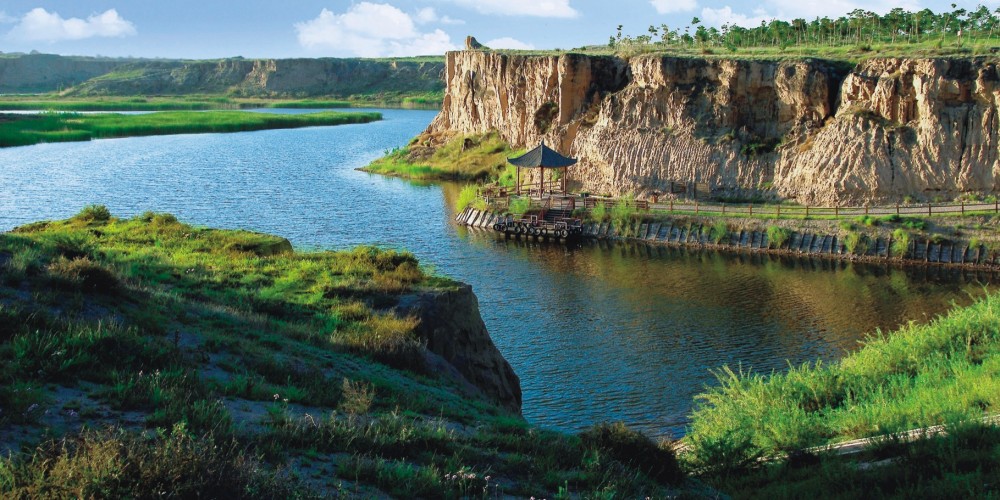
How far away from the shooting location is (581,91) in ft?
245

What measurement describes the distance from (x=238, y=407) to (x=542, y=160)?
162 feet

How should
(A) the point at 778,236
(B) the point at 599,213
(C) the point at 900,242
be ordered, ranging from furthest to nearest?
(B) the point at 599,213 → (A) the point at 778,236 → (C) the point at 900,242

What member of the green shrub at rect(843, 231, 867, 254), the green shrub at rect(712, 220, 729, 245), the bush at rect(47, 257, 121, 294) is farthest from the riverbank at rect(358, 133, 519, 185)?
the bush at rect(47, 257, 121, 294)

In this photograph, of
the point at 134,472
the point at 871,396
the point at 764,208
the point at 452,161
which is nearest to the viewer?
the point at 134,472

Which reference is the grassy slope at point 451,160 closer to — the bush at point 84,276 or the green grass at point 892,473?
the bush at point 84,276

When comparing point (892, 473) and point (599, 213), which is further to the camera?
point (599, 213)

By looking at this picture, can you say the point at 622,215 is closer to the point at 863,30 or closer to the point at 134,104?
the point at 863,30

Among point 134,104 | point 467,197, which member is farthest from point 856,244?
point 134,104

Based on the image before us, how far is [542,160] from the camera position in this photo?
62.5 metres

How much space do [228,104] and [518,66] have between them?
123 metres

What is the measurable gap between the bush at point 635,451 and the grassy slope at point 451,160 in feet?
220

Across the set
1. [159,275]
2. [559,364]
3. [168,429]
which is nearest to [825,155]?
[559,364]

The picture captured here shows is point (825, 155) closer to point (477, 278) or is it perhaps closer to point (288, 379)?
point (477, 278)

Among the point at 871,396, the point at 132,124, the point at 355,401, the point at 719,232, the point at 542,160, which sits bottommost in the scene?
the point at 719,232
